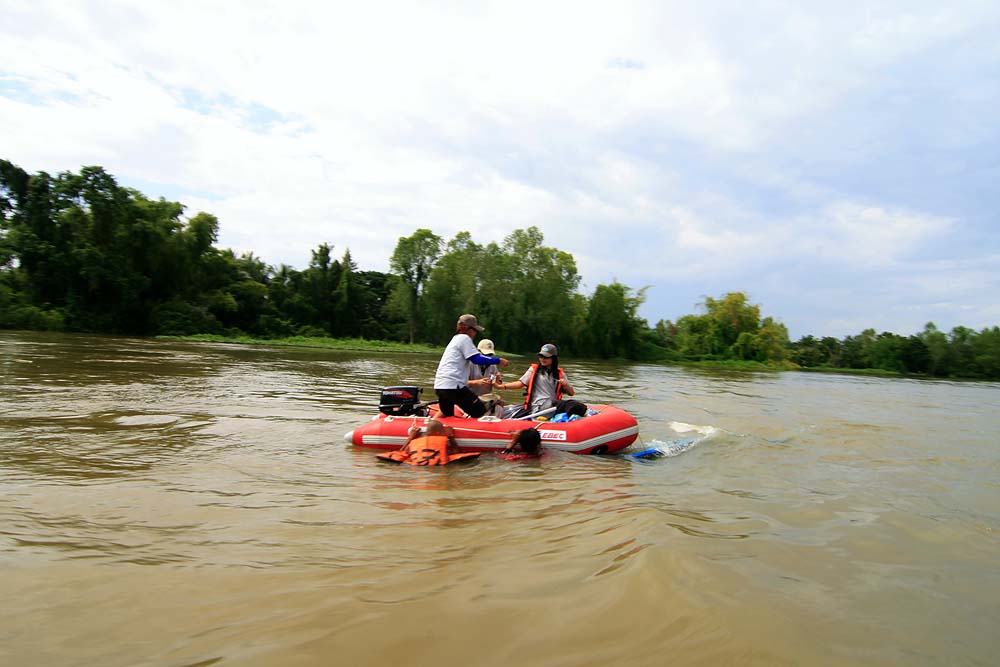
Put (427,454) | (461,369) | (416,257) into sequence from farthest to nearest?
(416,257)
(461,369)
(427,454)

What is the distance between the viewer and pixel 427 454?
648 centimetres

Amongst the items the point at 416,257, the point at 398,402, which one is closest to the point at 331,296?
the point at 416,257

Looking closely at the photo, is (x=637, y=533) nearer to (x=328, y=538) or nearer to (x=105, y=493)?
(x=328, y=538)

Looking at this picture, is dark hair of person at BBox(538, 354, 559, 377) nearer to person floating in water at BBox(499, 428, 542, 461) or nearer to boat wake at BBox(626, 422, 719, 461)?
person floating in water at BBox(499, 428, 542, 461)

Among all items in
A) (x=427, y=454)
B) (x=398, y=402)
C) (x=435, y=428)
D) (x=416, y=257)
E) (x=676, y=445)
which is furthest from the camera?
(x=416, y=257)

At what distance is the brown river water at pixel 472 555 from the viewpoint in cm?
247

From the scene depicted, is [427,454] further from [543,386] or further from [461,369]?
[543,386]

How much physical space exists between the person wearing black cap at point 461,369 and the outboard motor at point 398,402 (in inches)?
25.6

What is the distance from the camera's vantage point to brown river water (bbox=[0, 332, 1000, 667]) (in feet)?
8.11

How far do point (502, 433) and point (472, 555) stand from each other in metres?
3.58

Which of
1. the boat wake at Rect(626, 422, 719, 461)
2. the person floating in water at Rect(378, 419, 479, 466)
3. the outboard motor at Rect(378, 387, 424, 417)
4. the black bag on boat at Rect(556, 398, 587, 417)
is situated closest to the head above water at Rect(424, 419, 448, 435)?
the person floating in water at Rect(378, 419, 479, 466)

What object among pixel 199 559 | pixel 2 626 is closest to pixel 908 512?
pixel 199 559

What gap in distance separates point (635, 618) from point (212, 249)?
4916 cm

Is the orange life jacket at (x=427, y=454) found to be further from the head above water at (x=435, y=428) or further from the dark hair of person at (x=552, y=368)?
the dark hair of person at (x=552, y=368)
